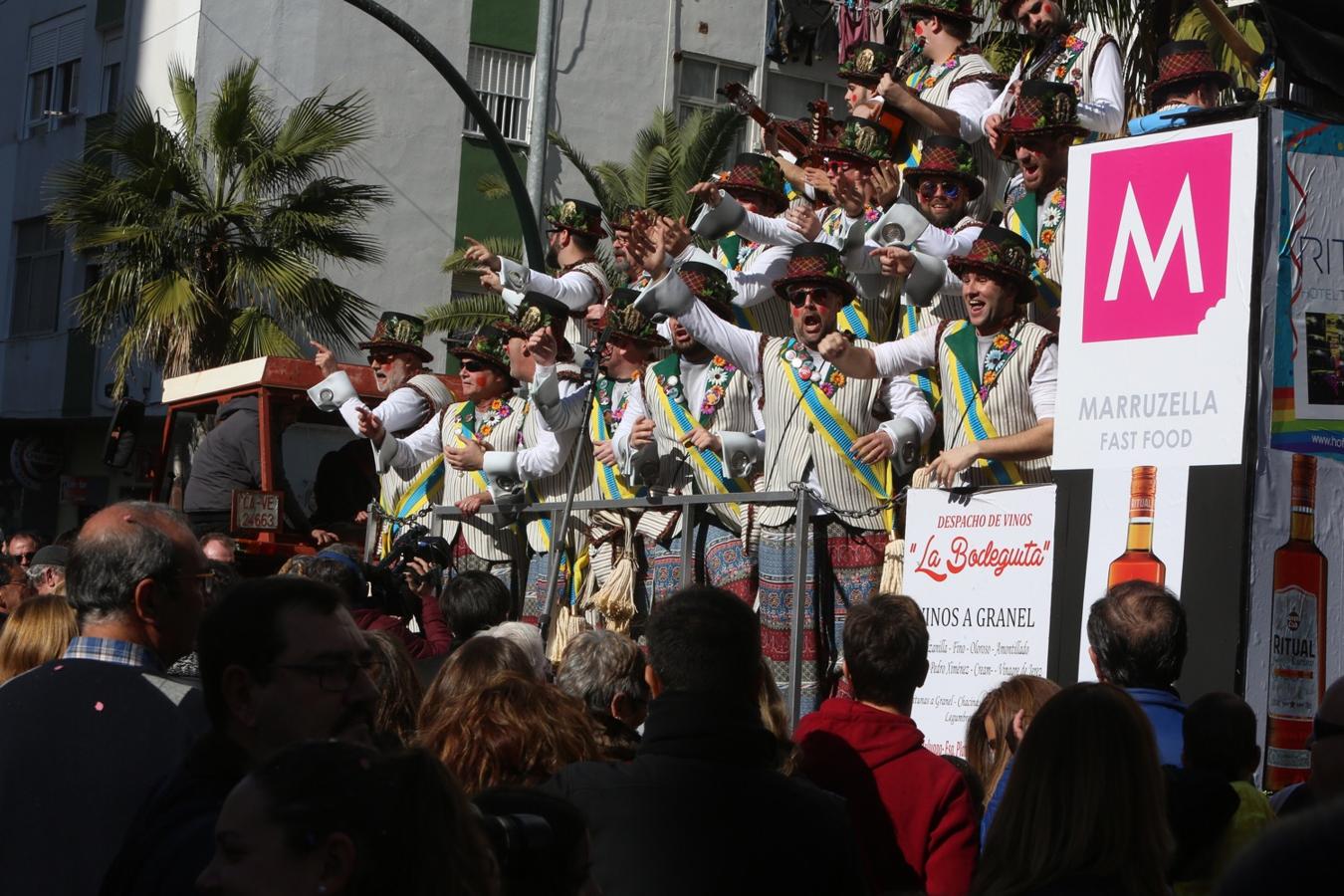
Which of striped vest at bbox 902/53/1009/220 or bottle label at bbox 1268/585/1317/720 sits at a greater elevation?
striped vest at bbox 902/53/1009/220

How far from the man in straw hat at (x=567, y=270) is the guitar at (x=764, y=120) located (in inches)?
43.5

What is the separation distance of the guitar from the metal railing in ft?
8.89

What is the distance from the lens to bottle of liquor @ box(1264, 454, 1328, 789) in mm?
6012

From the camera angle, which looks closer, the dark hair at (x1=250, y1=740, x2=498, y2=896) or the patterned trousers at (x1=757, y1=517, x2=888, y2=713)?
the dark hair at (x1=250, y1=740, x2=498, y2=896)

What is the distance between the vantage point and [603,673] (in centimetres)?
500

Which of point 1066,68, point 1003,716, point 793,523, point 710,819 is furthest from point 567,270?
point 710,819

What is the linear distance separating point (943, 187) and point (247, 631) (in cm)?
643

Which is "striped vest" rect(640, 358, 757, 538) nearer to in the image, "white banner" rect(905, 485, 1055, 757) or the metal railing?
the metal railing

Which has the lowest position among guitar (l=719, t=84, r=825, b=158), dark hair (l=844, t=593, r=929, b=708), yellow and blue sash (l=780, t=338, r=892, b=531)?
dark hair (l=844, t=593, r=929, b=708)

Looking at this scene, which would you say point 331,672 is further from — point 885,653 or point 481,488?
point 481,488

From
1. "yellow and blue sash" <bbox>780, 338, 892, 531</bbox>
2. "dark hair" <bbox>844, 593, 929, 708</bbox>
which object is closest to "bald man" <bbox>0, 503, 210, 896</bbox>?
"dark hair" <bbox>844, 593, 929, 708</bbox>

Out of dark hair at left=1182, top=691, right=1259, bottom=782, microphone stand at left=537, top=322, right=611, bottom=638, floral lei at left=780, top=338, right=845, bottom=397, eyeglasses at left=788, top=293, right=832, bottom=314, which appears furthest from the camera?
microphone stand at left=537, top=322, right=611, bottom=638

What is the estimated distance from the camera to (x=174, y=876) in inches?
109

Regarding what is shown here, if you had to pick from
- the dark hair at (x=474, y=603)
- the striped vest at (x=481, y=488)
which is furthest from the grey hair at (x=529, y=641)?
the striped vest at (x=481, y=488)
